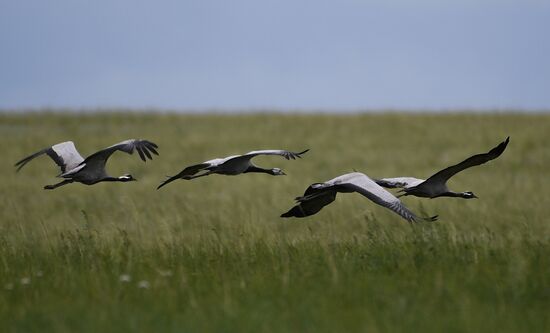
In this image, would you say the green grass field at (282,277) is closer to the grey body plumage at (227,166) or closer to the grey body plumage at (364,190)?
the grey body plumage at (364,190)

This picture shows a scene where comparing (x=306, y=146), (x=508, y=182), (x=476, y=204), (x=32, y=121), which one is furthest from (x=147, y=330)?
(x=32, y=121)

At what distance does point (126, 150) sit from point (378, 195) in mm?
1907

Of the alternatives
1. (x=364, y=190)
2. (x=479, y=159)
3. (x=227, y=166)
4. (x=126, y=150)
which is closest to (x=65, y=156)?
(x=126, y=150)

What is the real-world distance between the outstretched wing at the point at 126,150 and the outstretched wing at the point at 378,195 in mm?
1491

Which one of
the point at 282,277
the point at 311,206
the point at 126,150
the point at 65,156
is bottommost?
the point at 282,277

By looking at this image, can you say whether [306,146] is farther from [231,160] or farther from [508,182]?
[231,160]

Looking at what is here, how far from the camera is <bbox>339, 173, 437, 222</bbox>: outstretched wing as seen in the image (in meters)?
6.82

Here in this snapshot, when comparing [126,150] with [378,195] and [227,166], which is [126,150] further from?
[378,195]

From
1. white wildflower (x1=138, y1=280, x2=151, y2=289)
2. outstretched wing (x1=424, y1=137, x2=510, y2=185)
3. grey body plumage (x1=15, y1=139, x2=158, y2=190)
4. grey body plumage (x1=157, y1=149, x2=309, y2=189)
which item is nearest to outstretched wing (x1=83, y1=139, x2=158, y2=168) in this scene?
grey body plumage (x1=15, y1=139, x2=158, y2=190)

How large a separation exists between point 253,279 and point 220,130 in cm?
2659

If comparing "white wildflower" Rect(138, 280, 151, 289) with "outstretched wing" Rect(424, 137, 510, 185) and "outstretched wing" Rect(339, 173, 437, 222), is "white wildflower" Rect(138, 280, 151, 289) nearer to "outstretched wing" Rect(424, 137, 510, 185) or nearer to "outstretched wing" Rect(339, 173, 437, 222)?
"outstretched wing" Rect(339, 173, 437, 222)

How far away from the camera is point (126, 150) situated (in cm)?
743


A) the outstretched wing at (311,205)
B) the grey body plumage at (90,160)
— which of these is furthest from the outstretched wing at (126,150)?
the outstretched wing at (311,205)

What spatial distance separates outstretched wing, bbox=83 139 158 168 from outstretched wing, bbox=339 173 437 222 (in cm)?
149
